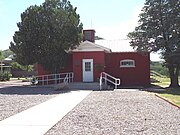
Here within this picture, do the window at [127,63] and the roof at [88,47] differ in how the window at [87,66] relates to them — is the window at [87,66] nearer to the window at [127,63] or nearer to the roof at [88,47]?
the roof at [88,47]

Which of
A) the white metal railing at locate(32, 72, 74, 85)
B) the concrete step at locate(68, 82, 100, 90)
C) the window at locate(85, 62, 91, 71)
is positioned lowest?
the concrete step at locate(68, 82, 100, 90)

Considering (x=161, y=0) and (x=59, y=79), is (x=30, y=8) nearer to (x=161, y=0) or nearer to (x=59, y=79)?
(x=59, y=79)

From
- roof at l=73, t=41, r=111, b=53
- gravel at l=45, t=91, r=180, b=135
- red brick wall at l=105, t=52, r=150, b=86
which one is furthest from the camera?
red brick wall at l=105, t=52, r=150, b=86

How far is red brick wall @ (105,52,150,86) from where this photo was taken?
32.0 m

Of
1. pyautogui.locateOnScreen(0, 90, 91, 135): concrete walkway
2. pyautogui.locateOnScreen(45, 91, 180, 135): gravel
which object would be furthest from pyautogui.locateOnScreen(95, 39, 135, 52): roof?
pyautogui.locateOnScreen(0, 90, 91, 135): concrete walkway

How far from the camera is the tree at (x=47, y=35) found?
1111 inches

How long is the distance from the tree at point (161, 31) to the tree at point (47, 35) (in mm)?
6058

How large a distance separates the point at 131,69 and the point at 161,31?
5871 millimetres

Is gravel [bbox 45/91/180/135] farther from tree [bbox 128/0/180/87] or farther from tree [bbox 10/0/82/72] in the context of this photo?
tree [bbox 10/0/82/72]

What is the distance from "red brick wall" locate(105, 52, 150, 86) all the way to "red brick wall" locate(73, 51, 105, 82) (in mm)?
3052

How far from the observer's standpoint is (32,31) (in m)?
28.6

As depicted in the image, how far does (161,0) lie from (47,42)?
11.2 m

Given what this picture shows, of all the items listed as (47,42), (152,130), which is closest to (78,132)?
(152,130)

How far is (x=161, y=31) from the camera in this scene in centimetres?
2795
